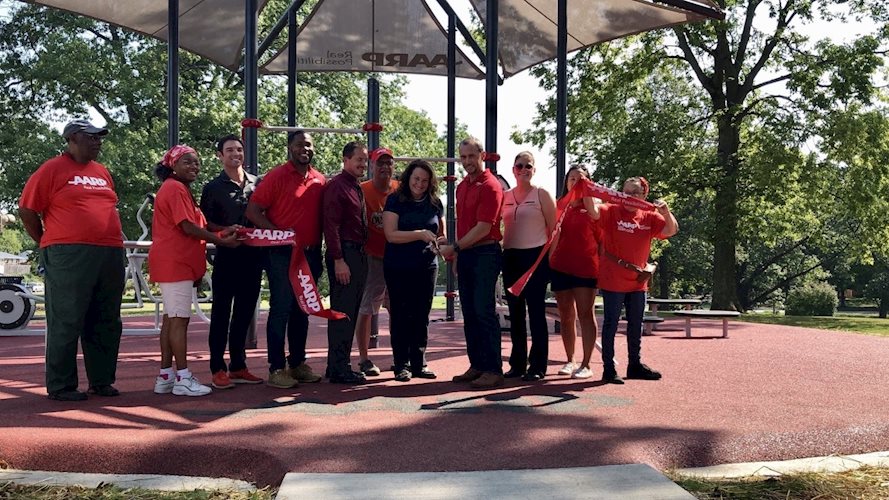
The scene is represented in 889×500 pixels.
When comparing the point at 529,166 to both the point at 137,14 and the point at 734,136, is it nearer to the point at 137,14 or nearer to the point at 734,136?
the point at 137,14

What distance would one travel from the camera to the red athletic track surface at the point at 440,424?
4.19 metres

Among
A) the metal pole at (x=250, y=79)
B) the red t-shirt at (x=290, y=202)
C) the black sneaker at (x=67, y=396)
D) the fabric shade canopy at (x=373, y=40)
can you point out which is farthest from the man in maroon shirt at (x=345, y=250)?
the fabric shade canopy at (x=373, y=40)

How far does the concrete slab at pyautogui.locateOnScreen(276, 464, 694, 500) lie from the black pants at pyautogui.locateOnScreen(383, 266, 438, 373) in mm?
2719

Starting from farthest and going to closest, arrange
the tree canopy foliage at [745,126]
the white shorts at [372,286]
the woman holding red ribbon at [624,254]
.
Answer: the tree canopy foliage at [745,126]
the white shorts at [372,286]
the woman holding red ribbon at [624,254]

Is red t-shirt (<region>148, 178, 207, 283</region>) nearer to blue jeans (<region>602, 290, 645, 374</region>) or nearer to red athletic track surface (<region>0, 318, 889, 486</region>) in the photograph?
red athletic track surface (<region>0, 318, 889, 486</region>)

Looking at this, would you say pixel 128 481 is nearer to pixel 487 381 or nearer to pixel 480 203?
pixel 487 381

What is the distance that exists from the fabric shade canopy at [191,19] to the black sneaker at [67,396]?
5.31m

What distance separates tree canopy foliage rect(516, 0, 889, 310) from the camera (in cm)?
2211

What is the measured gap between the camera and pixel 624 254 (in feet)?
22.6

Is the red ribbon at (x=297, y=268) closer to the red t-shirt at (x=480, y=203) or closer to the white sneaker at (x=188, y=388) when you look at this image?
the white sneaker at (x=188, y=388)

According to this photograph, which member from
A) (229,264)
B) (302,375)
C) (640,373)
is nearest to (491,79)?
(640,373)

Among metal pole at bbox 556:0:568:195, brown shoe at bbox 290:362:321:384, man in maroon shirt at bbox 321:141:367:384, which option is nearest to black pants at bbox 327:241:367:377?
man in maroon shirt at bbox 321:141:367:384

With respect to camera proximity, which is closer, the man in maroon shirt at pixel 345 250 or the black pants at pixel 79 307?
the black pants at pixel 79 307

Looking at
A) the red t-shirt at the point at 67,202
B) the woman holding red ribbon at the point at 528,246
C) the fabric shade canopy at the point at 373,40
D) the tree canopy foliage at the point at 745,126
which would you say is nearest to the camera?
the red t-shirt at the point at 67,202
